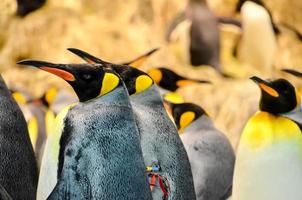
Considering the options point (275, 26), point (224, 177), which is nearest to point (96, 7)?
point (275, 26)

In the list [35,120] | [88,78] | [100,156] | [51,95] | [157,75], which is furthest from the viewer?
[51,95]

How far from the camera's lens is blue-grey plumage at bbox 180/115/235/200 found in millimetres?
5199

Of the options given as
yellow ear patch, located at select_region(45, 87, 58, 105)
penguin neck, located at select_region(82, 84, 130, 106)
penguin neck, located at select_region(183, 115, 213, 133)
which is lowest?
yellow ear patch, located at select_region(45, 87, 58, 105)

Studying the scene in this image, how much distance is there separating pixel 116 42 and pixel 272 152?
6285 millimetres

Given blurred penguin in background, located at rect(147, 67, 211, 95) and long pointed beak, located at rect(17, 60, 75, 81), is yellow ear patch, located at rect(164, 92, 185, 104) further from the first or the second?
long pointed beak, located at rect(17, 60, 75, 81)

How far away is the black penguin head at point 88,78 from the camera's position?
320cm

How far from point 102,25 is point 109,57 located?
63 cm

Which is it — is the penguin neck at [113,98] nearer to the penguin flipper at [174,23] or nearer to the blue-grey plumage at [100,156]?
the blue-grey plumage at [100,156]

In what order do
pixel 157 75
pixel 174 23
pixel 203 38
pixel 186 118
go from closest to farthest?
1. pixel 186 118
2. pixel 157 75
3. pixel 203 38
4. pixel 174 23

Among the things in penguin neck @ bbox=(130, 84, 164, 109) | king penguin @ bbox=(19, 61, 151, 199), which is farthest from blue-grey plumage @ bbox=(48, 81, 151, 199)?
penguin neck @ bbox=(130, 84, 164, 109)

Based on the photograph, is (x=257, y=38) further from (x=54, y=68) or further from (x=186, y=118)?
(x=54, y=68)

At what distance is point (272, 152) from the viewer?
4.11 metres

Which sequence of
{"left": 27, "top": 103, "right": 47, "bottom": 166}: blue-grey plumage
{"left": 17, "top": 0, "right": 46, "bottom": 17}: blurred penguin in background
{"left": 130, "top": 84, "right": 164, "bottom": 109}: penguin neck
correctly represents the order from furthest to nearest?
1. {"left": 17, "top": 0, "right": 46, "bottom": 17}: blurred penguin in background
2. {"left": 27, "top": 103, "right": 47, "bottom": 166}: blue-grey plumage
3. {"left": 130, "top": 84, "right": 164, "bottom": 109}: penguin neck

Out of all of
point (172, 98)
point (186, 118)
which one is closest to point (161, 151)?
point (186, 118)
